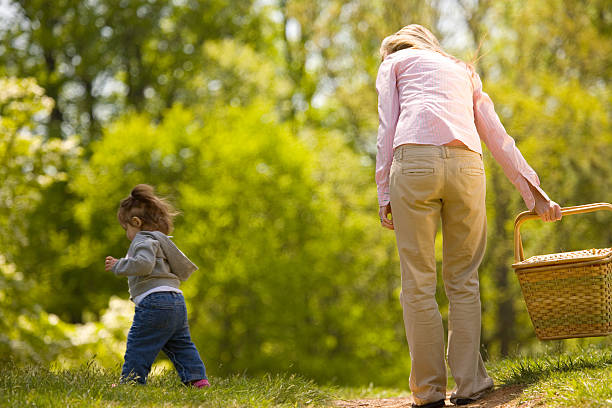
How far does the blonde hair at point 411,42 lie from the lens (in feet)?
12.9

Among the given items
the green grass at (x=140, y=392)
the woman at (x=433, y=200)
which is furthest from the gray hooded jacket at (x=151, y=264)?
the woman at (x=433, y=200)

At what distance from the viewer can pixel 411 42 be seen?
3934 mm

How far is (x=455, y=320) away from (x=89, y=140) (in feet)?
61.1

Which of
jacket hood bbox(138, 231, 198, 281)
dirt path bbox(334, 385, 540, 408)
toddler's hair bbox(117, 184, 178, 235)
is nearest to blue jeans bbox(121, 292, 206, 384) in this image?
jacket hood bbox(138, 231, 198, 281)

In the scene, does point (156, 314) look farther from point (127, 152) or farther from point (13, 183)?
point (127, 152)

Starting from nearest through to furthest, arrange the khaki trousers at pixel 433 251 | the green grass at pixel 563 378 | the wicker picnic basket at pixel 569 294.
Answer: the green grass at pixel 563 378, the khaki trousers at pixel 433 251, the wicker picnic basket at pixel 569 294

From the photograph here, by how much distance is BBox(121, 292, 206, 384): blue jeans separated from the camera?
12.8ft

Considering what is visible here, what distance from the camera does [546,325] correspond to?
3838mm

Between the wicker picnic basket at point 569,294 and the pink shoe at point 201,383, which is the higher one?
the wicker picnic basket at point 569,294

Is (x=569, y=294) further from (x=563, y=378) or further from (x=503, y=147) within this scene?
(x=503, y=147)

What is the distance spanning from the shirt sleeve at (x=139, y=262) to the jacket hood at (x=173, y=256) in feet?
0.33

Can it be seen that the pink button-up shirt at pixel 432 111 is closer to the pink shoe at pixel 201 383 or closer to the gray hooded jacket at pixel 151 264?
the gray hooded jacket at pixel 151 264

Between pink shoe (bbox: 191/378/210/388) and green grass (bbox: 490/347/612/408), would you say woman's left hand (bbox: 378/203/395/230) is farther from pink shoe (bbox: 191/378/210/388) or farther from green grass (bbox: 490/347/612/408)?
pink shoe (bbox: 191/378/210/388)

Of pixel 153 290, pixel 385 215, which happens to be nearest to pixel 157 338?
pixel 153 290
